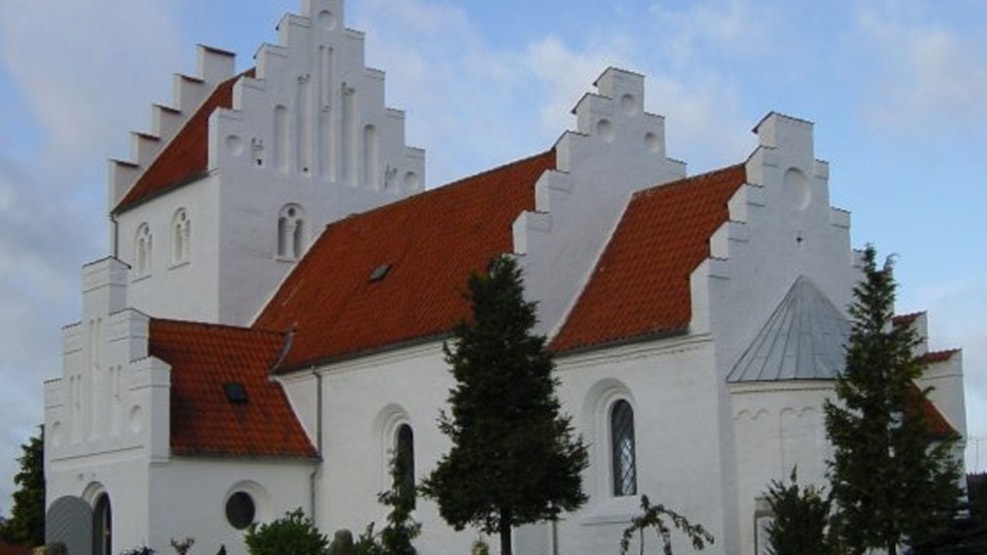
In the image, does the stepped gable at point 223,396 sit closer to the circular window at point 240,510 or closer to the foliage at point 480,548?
the circular window at point 240,510

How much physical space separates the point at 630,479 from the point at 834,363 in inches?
200

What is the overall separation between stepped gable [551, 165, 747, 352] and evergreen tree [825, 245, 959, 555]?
4.89 metres

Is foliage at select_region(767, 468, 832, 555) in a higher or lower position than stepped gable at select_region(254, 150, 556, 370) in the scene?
lower

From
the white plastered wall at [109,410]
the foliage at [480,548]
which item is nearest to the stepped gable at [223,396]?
the white plastered wall at [109,410]

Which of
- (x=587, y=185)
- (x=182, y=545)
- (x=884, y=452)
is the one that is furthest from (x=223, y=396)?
(x=884, y=452)

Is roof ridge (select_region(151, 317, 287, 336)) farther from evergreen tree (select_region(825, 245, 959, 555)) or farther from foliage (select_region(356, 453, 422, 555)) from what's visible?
evergreen tree (select_region(825, 245, 959, 555))

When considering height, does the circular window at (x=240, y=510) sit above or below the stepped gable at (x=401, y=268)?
below

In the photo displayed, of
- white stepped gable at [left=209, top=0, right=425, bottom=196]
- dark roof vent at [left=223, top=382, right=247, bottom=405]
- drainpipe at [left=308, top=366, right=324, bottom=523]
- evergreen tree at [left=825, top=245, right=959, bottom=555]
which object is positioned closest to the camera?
evergreen tree at [left=825, top=245, right=959, bottom=555]

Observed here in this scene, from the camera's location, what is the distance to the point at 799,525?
27078 millimetres

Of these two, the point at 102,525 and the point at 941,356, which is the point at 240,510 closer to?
the point at 102,525

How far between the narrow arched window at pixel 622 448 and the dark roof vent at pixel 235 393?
33.5ft

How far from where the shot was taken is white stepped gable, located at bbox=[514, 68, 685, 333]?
35.3 metres

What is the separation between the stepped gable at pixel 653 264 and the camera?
1287 inches

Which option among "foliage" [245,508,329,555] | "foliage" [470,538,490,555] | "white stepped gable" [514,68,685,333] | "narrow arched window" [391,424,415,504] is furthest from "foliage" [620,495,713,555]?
"foliage" [245,508,329,555]
